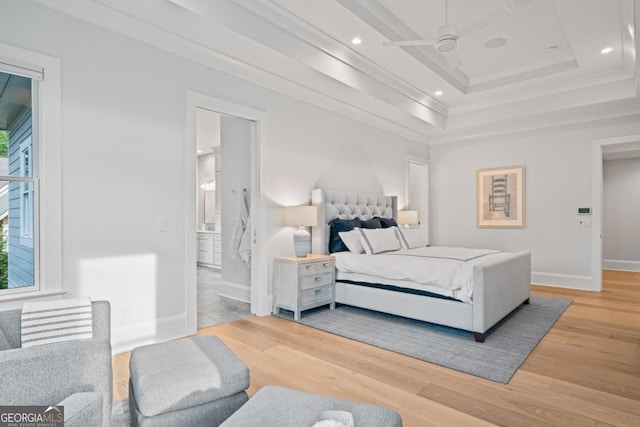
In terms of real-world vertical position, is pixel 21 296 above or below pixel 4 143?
below

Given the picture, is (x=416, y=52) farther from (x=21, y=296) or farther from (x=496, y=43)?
(x=21, y=296)

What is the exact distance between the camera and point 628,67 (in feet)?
14.3

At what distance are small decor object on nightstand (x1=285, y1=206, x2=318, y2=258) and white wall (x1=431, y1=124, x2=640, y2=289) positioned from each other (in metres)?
3.82

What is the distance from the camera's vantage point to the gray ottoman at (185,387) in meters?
1.55

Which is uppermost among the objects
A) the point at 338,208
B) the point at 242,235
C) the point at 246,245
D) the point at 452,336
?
the point at 338,208

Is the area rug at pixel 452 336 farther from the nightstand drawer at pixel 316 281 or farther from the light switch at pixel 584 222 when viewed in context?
the light switch at pixel 584 222

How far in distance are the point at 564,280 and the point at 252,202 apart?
504cm

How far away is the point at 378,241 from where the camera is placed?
4.45 m

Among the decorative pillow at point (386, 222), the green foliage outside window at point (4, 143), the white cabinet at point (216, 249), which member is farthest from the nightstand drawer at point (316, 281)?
the white cabinet at point (216, 249)

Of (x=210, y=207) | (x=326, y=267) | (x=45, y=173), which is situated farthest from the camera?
(x=210, y=207)

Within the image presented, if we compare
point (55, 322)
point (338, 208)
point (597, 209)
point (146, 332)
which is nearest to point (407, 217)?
point (338, 208)

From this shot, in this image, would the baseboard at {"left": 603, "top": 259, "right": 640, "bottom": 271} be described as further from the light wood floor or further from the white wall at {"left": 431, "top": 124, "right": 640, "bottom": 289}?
the light wood floor

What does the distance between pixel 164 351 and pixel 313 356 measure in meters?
1.32

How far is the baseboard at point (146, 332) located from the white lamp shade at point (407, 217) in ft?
12.9
